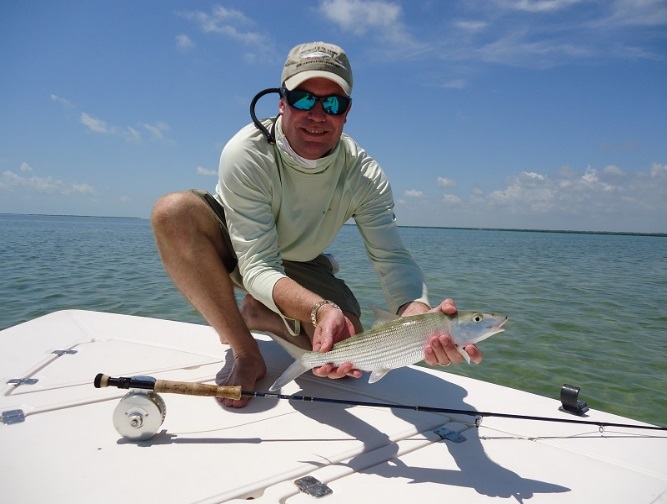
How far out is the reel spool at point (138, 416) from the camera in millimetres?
2156

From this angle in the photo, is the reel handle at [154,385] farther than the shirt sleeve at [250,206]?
No

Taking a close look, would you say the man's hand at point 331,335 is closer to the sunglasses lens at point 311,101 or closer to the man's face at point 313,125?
the man's face at point 313,125

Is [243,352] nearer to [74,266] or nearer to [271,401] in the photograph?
[271,401]

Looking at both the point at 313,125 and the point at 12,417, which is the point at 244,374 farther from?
the point at 313,125

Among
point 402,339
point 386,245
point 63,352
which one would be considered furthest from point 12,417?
point 386,245

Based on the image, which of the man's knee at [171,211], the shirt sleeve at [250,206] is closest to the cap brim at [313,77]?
the shirt sleeve at [250,206]

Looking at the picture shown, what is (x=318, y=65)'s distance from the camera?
3.01 m

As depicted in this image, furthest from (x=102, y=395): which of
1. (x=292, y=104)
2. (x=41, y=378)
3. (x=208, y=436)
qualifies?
(x=292, y=104)

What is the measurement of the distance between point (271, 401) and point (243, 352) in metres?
0.44

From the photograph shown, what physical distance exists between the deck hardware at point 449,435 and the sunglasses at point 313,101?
6.76ft

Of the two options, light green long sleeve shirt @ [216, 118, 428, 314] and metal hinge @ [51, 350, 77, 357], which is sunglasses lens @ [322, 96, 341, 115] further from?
metal hinge @ [51, 350, 77, 357]

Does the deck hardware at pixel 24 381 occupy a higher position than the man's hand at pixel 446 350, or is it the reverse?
the man's hand at pixel 446 350

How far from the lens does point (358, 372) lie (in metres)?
2.55

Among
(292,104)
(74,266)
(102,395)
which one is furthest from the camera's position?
(74,266)
